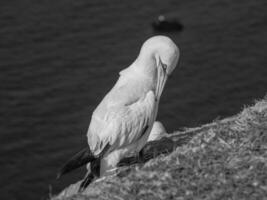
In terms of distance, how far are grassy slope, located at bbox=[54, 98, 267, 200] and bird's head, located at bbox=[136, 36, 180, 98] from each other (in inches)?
81.3

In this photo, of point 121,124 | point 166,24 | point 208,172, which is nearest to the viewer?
point 208,172

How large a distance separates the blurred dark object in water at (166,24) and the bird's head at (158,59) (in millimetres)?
18718

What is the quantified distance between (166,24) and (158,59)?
19156 millimetres

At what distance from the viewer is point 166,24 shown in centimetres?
3156

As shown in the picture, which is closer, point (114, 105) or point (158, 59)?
point (114, 105)

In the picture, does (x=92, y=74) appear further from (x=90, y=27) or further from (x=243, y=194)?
(x=243, y=194)

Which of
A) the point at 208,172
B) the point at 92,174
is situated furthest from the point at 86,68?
the point at 208,172

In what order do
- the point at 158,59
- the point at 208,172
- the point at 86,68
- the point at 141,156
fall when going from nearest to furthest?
the point at 208,172, the point at 141,156, the point at 158,59, the point at 86,68

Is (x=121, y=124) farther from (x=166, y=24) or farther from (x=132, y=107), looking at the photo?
(x=166, y=24)

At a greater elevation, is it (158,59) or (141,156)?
(158,59)

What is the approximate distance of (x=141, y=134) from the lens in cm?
1230

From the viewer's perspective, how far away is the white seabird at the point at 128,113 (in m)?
12.0

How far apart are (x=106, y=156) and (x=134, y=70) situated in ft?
5.28

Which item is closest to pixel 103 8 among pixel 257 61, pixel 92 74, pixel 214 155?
pixel 92 74
